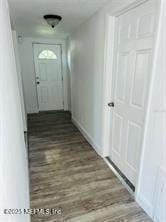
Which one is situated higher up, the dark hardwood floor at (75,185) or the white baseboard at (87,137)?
the white baseboard at (87,137)

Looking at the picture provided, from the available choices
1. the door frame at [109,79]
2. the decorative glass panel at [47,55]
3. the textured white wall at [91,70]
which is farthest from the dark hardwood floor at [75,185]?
the decorative glass panel at [47,55]

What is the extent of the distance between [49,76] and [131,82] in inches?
149

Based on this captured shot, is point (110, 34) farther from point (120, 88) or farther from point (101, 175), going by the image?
point (101, 175)

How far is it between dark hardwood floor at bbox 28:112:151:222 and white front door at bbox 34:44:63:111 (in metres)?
2.19

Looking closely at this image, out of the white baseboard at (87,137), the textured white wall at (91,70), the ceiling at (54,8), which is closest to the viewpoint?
the ceiling at (54,8)

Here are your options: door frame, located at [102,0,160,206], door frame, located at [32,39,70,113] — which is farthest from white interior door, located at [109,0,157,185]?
door frame, located at [32,39,70,113]

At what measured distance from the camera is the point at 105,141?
262 centimetres

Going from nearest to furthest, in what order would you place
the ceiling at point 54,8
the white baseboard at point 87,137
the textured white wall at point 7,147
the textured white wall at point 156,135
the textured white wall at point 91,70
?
1. the textured white wall at point 7,147
2. the textured white wall at point 156,135
3. the ceiling at point 54,8
4. the textured white wall at point 91,70
5. the white baseboard at point 87,137

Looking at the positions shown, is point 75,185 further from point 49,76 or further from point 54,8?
point 49,76

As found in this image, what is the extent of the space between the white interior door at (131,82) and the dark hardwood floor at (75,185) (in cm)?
33

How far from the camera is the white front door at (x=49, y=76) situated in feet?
16.4

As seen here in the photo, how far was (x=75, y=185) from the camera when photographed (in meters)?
2.11

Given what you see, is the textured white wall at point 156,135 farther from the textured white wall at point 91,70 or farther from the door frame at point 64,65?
the door frame at point 64,65

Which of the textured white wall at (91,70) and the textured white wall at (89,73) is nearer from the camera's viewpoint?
the textured white wall at (91,70)
